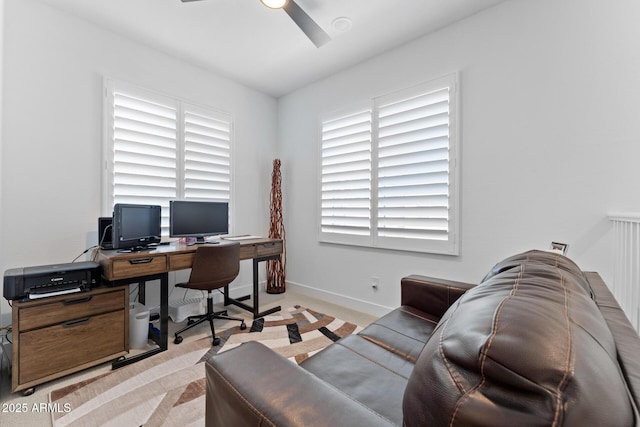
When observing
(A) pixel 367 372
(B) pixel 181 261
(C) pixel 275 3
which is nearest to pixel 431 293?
(A) pixel 367 372

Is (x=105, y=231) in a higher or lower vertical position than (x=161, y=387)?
higher

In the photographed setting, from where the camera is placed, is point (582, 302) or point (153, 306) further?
point (153, 306)

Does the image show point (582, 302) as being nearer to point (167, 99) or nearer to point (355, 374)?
point (355, 374)

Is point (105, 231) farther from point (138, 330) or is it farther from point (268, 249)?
point (268, 249)

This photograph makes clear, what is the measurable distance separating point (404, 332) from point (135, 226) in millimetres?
2355

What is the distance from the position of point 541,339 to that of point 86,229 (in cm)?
325

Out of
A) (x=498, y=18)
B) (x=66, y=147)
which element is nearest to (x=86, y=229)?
(x=66, y=147)

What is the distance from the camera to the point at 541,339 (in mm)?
467

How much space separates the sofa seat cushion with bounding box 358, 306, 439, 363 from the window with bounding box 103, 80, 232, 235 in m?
2.55

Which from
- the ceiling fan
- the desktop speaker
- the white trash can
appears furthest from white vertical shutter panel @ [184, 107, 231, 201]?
the ceiling fan

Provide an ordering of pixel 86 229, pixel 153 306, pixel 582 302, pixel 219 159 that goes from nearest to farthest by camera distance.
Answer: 1. pixel 582 302
2. pixel 86 229
3. pixel 153 306
4. pixel 219 159

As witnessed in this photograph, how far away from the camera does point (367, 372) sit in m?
1.18

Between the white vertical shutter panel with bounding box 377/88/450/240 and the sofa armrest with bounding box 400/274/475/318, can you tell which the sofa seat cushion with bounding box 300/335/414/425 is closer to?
the sofa armrest with bounding box 400/274/475/318

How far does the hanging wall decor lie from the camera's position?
153 inches
